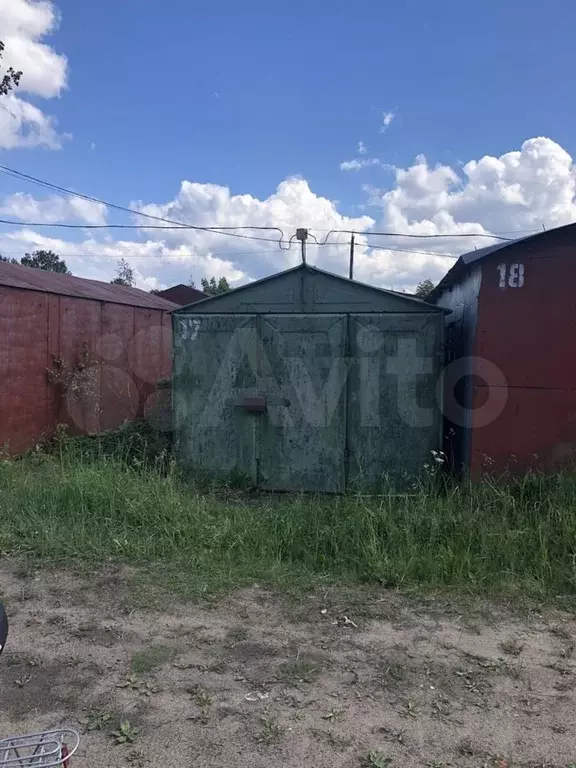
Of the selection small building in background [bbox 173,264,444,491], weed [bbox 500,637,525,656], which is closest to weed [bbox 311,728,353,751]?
weed [bbox 500,637,525,656]

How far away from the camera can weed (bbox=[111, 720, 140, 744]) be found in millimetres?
2529

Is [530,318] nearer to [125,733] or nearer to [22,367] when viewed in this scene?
[125,733]

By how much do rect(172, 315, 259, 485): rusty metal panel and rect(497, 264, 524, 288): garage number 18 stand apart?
266 cm

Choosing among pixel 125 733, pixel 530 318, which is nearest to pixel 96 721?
pixel 125 733

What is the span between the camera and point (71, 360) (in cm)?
922

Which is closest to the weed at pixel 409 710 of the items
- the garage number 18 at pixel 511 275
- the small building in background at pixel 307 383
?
Result: the small building in background at pixel 307 383

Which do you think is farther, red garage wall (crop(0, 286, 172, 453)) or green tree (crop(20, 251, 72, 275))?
green tree (crop(20, 251, 72, 275))

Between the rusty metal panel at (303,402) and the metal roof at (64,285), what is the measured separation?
381 centimetres

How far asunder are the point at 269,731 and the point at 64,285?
8.71 metres

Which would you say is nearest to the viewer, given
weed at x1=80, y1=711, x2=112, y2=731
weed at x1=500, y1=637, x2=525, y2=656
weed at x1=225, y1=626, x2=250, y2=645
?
weed at x1=80, y1=711, x2=112, y2=731

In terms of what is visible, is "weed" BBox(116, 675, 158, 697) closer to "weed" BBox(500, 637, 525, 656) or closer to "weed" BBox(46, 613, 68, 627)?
"weed" BBox(46, 613, 68, 627)

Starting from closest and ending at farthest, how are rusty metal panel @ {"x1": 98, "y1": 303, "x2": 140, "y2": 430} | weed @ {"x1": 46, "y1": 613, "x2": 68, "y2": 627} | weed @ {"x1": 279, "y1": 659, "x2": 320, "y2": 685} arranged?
weed @ {"x1": 279, "y1": 659, "x2": 320, "y2": 685}
weed @ {"x1": 46, "y1": 613, "x2": 68, "y2": 627}
rusty metal panel @ {"x1": 98, "y1": 303, "x2": 140, "y2": 430}

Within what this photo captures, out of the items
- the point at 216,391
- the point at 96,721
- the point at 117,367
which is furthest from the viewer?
the point at 117,367

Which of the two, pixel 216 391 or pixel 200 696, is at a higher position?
pixel 216 391
